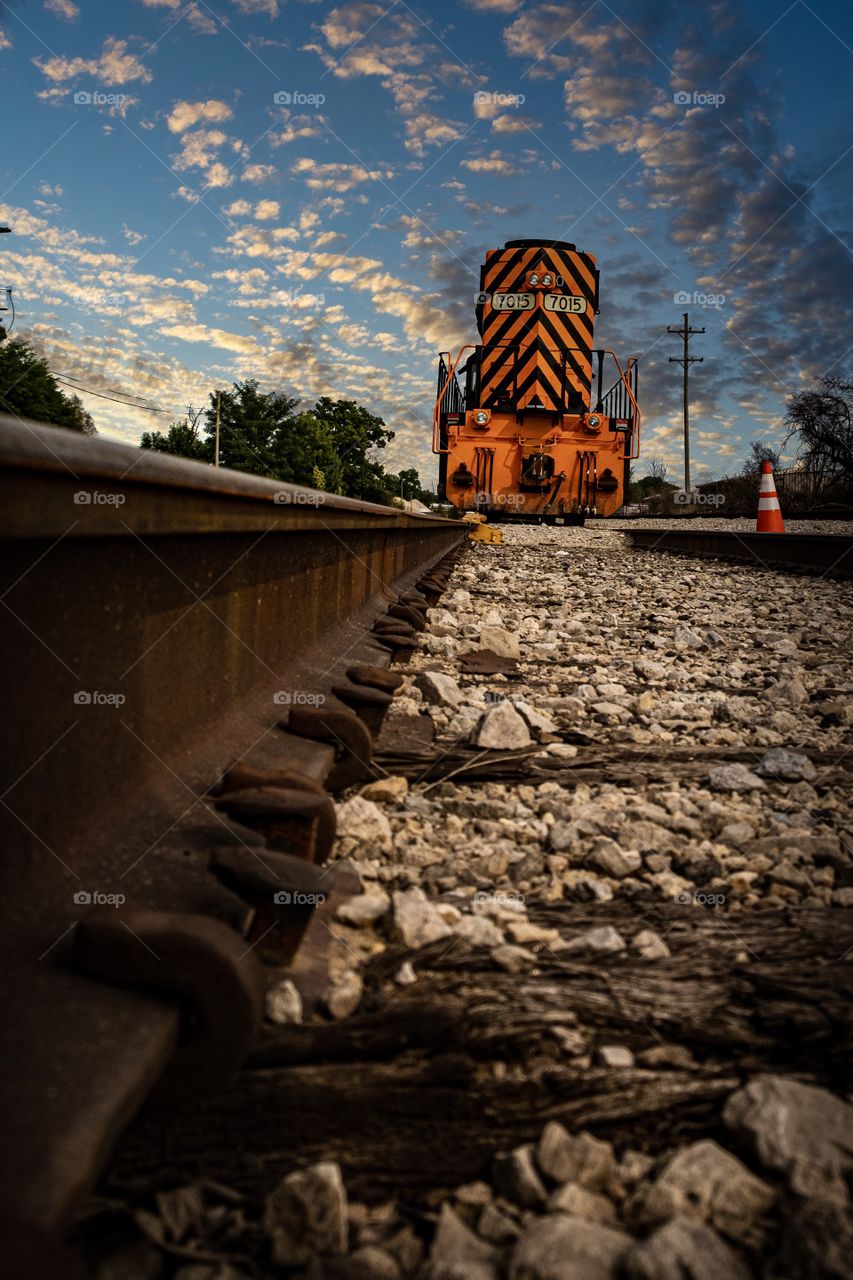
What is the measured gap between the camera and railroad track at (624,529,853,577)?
8.22m

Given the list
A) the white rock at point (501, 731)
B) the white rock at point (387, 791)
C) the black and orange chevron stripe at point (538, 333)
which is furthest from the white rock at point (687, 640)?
the black and orange chevron stripe at point (538, 333)

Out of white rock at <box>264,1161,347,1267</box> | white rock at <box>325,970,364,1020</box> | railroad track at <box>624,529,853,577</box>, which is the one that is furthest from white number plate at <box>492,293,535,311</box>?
white rock at <box>264,1161,347,1267</box>

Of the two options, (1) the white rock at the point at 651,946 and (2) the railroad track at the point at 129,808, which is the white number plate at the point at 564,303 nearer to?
(2) the railroad track at the point at 129,808

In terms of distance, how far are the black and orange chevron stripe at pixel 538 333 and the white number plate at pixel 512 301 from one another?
35mm

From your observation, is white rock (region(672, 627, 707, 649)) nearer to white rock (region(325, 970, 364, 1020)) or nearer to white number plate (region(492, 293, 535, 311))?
white rock (region(325, 970, 364, 1020))

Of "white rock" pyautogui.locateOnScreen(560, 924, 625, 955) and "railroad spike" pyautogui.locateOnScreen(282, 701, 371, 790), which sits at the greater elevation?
"railroad spike" pyautogui.locateOnScreen(282, 701, 371, 790)

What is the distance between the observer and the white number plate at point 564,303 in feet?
47.4

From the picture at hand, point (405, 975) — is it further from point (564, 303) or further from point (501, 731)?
point (564, 303)

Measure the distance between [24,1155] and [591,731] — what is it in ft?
6.98

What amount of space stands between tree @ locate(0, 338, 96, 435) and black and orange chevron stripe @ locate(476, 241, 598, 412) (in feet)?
124

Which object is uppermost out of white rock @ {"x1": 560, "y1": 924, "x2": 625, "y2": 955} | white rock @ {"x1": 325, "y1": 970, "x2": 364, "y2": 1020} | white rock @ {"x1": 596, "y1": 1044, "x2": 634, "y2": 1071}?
white rock @ {"x1": 325, "y1": 970, "x2": 364, "y2": 1020}

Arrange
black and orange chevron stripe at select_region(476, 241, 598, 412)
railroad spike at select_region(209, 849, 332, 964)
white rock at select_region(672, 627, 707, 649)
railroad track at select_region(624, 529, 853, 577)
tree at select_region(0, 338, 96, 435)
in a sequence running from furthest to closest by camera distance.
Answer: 1. tree at select_region(0, 338, 96, 435)
2. black and orange chevron stripe at select_region(476, 241, 598, 412)
3. railroad track at select_region(624, 529, 853, 577)
4. white rock at select_region(672, 627, 707, 649)
5. railroad spike at select_region(209, 849, 332, 964)

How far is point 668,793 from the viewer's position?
1987 mm

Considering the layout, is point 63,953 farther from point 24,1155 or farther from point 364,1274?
point 364,1274
